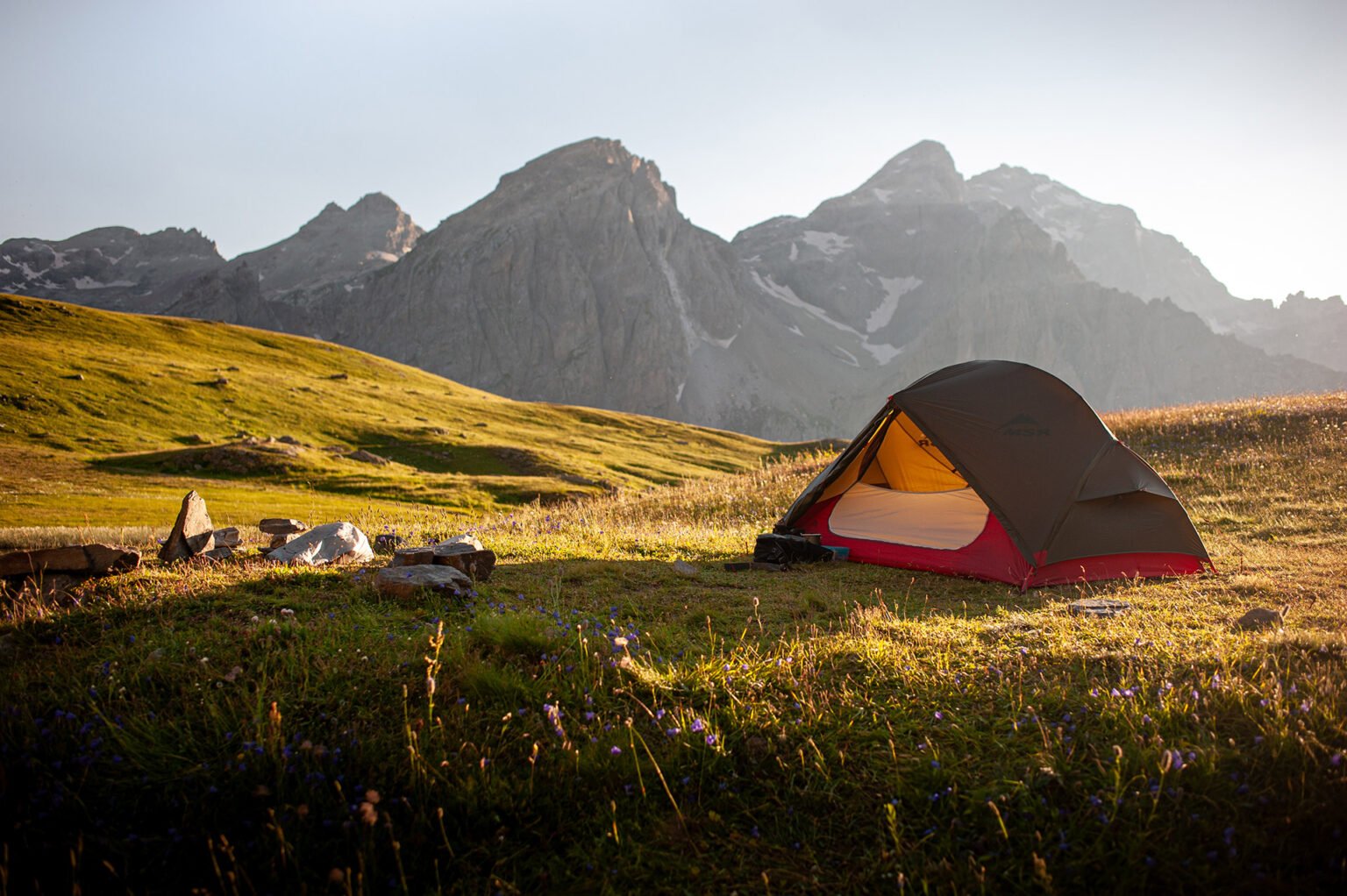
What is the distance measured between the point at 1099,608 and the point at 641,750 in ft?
20.0

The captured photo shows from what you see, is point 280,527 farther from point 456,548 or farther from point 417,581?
point 417,581

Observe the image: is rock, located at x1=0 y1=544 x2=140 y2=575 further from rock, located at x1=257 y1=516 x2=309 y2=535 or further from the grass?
rock, located at x1=257 y1=516 x2=309 y2=535

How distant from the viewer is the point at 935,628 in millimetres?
6758

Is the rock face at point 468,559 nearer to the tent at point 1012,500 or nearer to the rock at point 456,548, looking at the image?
the rock at point 456,548

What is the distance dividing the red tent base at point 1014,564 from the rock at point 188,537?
10.0 metres

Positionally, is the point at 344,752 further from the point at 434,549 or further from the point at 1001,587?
the point at 1001,587

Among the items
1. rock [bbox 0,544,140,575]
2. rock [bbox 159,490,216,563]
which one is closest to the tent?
rock [bbox 159,490,216,563]

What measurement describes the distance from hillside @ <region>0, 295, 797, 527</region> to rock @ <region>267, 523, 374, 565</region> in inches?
885

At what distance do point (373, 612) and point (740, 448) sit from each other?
90965 mm

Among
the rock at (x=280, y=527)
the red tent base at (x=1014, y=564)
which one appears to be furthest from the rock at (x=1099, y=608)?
the rock at (x=280, y=527)

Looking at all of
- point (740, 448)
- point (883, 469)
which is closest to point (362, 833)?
point (883, 469)

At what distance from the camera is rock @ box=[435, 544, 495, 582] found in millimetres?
7902

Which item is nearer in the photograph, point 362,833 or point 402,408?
point 362,833

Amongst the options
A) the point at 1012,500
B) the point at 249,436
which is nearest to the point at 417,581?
the point at 1012,500
